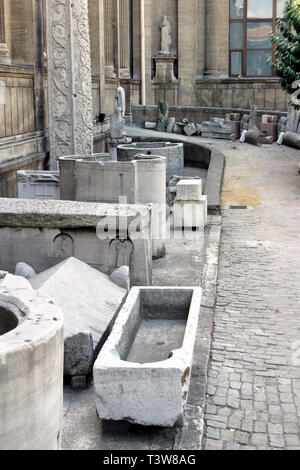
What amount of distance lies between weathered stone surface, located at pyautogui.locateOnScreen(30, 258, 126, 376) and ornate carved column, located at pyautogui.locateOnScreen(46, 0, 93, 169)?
189 inches

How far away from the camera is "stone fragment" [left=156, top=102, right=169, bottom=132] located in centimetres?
2516

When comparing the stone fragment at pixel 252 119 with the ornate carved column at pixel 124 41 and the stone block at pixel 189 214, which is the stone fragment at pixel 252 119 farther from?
the stone block at pixel 189 214

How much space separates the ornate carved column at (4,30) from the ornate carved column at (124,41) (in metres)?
11.6

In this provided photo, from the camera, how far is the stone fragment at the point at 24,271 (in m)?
5.70

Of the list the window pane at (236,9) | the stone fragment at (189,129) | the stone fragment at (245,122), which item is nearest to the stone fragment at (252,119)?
the stone fragment at (245,122)

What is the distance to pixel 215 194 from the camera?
11570 mm

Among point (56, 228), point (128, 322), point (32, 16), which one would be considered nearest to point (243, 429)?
point (128, 322)

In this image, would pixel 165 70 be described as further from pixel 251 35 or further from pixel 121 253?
pixel 121 253

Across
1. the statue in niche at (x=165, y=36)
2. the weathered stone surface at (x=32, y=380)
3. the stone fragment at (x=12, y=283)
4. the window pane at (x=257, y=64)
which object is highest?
the statue in niche at (x=165, y=36)

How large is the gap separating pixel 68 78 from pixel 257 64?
22227 millimetres

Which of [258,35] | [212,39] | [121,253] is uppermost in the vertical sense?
[258,35]

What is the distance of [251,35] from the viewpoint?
30844 millimetres

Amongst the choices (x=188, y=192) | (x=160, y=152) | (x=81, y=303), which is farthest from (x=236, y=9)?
(x=81, y=303)

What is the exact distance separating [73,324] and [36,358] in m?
1.77
